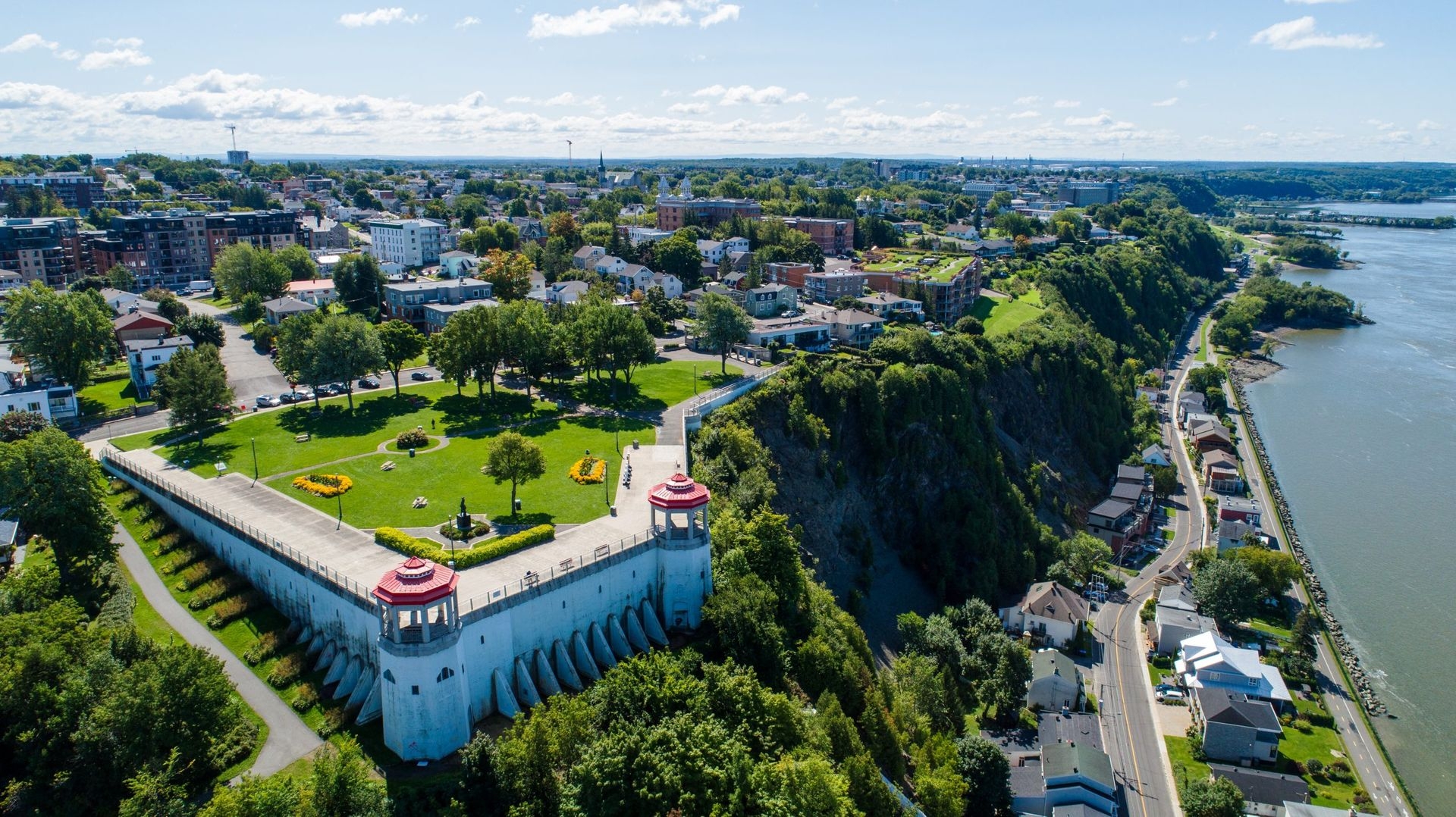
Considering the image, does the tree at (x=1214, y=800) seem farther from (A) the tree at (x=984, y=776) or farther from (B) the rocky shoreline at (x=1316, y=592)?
(B) the rocky shoreline at (x=1316, y=592)

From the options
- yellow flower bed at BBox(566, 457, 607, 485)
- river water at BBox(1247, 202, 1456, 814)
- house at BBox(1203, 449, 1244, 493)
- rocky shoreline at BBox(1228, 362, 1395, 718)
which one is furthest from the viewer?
Answer: house at BBox(1203, 449, 1244, 493)

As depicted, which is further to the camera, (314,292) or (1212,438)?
(314,292)

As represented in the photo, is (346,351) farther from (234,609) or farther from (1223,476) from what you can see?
(1223,476)

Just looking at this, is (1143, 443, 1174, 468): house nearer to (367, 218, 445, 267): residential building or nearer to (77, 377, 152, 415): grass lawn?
(77, 377, 152, 415): grass lawn

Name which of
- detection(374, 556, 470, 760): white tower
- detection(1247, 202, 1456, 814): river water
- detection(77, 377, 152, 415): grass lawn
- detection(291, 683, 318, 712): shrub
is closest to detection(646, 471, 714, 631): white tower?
detection(374, 556, 470, 760): white tower

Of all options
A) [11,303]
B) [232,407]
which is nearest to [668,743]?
[232,407]

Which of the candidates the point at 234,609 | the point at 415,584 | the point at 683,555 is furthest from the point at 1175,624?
the point at 234,609

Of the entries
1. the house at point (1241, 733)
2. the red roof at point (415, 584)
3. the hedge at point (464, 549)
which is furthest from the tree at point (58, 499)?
the house at point (1241, 733)
